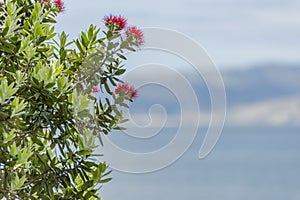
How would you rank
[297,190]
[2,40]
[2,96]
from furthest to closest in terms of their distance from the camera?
1. [297,190]
2. [2,40]
3. [2,96]

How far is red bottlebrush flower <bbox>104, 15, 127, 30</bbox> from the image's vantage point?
346 cm

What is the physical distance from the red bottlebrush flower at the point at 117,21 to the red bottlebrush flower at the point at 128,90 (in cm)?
35

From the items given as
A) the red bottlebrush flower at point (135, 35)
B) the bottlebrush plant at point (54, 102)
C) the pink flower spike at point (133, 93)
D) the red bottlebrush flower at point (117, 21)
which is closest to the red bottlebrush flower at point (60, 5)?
the bottlebrush plant at point (54, 102)

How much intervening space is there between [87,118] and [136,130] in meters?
0.53

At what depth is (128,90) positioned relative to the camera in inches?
139

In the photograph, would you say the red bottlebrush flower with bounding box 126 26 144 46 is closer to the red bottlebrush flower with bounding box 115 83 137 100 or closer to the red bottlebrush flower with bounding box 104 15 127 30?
the red bottlebrush flower with bounding box 104 15 127 30

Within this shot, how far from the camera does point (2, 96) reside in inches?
116

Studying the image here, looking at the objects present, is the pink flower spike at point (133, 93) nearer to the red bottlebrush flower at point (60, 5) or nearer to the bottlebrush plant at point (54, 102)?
the bottlebrush plant at point (54, 102)

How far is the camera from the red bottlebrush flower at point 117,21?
11.3ft

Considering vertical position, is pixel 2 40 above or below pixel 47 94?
above

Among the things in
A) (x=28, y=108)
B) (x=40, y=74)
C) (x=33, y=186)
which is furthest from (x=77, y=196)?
(x=40, y=74)

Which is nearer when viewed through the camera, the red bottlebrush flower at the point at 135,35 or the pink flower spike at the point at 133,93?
the red bottlebrush flower at the point at 135,35

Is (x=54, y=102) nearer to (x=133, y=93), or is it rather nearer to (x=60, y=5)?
(x=133, y=93)

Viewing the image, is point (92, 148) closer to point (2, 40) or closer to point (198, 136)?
point (2, 40)
